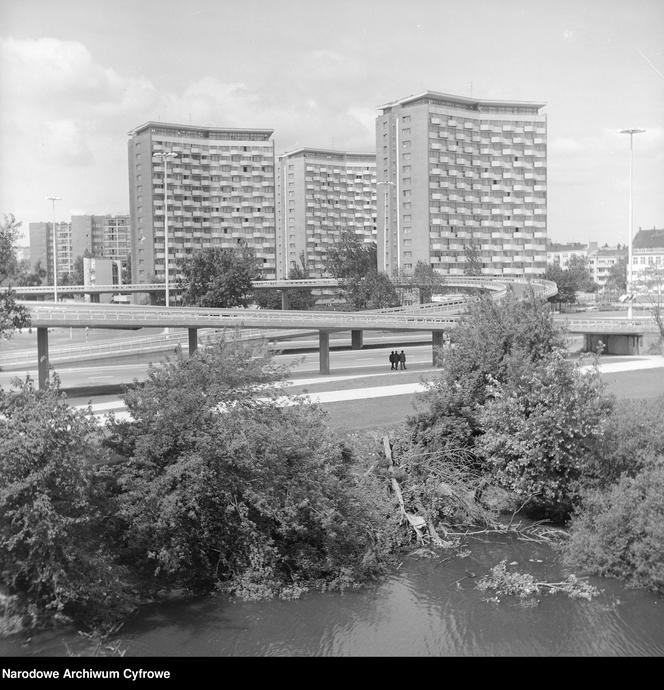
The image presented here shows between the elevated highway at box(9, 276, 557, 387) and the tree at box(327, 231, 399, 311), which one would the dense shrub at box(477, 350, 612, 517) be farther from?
the tree at box(327, 231, 399, 311)

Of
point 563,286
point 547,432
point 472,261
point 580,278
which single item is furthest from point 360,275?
point 547,432

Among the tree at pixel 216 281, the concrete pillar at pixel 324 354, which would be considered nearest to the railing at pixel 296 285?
the tree at pixel 216 281

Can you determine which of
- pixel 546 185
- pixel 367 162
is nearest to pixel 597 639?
pixel 546 185

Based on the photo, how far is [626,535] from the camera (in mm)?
18188

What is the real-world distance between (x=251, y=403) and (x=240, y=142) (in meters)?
114

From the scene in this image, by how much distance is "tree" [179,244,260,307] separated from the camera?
74.2 m

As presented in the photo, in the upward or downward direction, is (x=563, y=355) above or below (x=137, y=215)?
below

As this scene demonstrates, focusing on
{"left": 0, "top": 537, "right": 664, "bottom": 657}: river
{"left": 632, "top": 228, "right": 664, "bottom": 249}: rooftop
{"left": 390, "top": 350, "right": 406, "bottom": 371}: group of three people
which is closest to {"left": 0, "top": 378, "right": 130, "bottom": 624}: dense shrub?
{"left": 0, "top": 537, "right": 664, "bottom": 657}: river

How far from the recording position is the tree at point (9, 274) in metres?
17.8

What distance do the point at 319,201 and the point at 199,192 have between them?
73.3 feet

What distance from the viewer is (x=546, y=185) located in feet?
375

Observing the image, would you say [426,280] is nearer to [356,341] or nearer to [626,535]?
[356,341]

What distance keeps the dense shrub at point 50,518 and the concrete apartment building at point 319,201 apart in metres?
120
